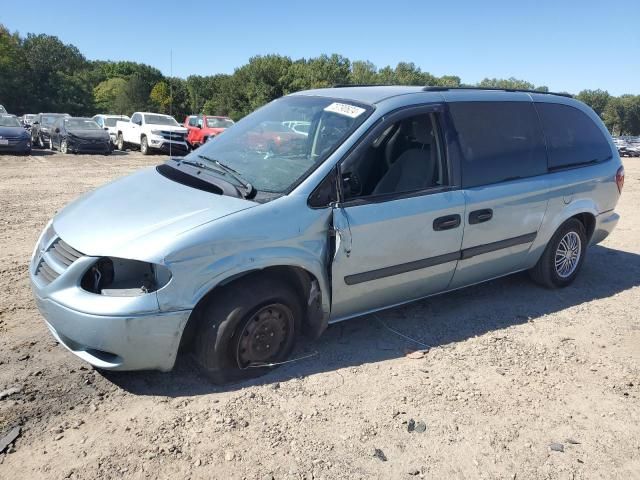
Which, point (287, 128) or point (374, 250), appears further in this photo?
point (287, 128)

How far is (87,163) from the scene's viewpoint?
16.9 m

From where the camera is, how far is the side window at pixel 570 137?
4.76 m

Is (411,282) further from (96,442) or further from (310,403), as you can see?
(96,442)

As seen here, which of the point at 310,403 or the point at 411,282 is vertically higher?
the point at 411,282

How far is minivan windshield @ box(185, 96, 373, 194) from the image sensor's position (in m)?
3.49

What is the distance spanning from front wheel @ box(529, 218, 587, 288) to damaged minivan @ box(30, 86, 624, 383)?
7.3 inches

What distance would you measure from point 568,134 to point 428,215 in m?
2.11

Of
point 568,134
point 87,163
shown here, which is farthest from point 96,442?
point 87,163

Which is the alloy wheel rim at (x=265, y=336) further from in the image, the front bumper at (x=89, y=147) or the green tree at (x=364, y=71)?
the green tree at (x=364, y=71)

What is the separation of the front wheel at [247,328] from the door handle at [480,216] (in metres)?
1.55

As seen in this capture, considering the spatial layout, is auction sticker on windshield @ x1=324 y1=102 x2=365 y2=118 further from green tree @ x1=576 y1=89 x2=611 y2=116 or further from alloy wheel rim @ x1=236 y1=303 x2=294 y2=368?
green tree @ x1=576 y1=89 x2=611 y2=116

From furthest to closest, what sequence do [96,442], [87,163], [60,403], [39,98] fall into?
[39,98], [87,163], [60,403], [96,442]

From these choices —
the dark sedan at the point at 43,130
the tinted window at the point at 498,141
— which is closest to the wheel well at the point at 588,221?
the tinted window at the point at 498,141

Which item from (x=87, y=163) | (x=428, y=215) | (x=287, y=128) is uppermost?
(x=287, y=128)
